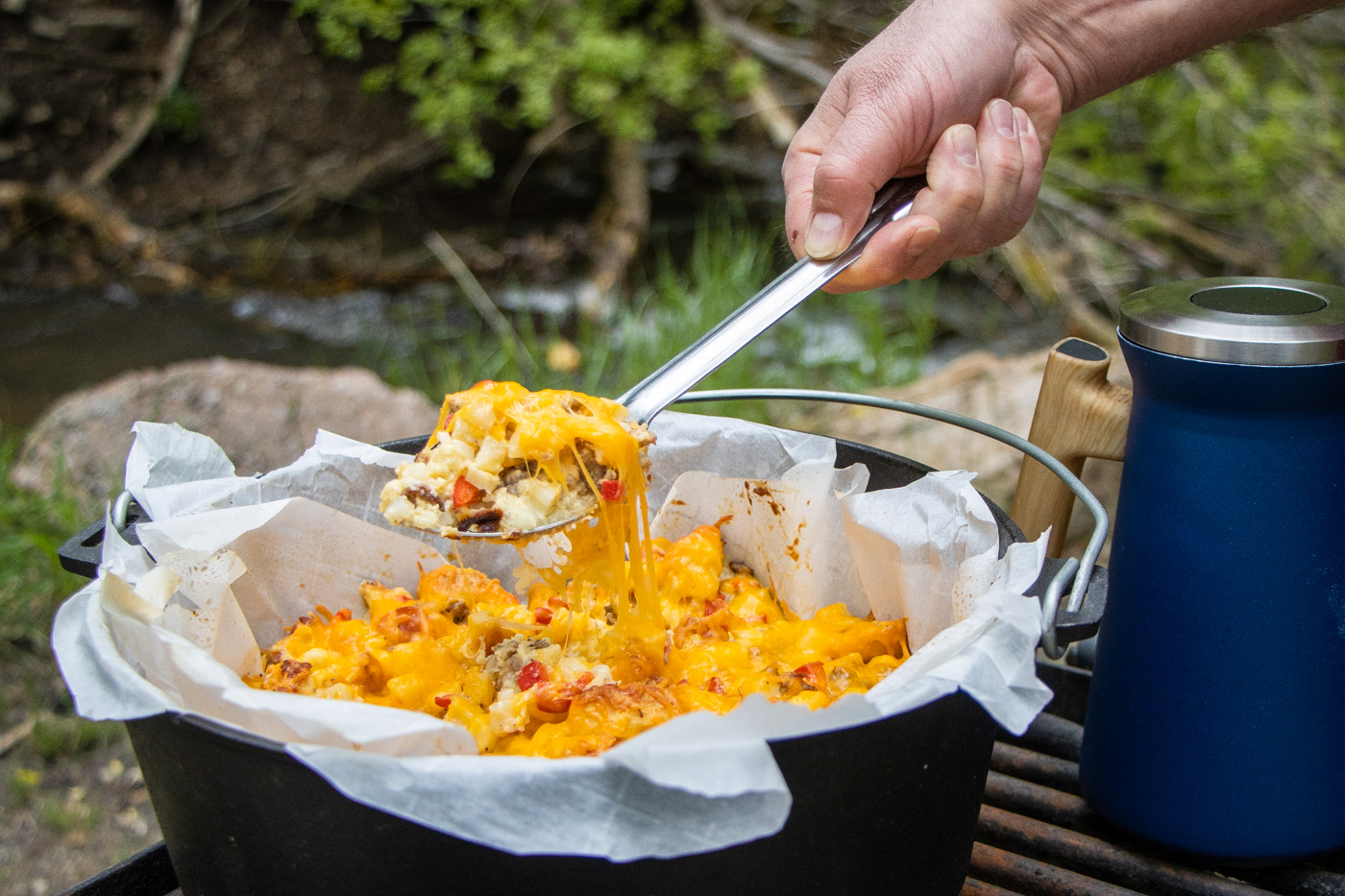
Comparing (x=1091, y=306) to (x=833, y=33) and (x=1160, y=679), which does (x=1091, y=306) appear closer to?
(x=833, y=33)

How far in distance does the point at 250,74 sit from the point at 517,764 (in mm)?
6074

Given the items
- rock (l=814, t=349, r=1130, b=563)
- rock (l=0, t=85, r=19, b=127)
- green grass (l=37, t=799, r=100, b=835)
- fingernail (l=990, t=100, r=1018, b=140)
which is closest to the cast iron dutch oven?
fingernail (l=990, t=100, r=1018, b=140)

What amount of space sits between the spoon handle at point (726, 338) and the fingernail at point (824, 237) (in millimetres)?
20

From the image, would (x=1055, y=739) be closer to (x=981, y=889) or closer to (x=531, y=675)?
(x=981, y=889)

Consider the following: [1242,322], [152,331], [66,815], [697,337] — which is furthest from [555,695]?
[152,331]

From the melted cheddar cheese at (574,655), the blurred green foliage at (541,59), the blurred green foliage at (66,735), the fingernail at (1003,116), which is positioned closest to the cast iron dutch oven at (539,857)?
the melted cheddar cheese at (574,655)

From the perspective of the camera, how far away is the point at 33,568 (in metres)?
2.94

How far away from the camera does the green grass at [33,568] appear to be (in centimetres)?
284

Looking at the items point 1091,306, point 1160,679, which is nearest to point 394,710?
point 1160,679

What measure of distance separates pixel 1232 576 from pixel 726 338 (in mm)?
745

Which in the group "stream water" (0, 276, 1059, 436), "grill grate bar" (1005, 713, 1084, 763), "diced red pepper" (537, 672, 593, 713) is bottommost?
"stream water" (0, 276, 1059, 436)

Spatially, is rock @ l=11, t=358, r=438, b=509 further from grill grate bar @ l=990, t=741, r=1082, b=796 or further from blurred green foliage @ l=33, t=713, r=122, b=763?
grill grate bar @ l=990, t=741, r=1082, b=796

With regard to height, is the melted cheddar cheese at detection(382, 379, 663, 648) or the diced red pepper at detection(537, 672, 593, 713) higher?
the melted cheddar cheese at detection(382, 379, 663, 648)

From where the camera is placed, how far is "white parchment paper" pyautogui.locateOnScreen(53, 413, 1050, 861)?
982 millimetres
